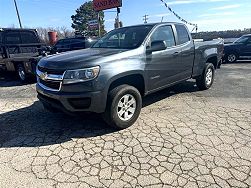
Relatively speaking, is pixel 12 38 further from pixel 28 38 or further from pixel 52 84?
pixel 52 84

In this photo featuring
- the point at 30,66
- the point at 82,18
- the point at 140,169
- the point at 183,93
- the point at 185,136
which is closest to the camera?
the point at 140,169

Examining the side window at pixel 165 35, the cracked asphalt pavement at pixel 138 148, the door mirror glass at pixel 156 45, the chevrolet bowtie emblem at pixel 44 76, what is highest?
the side window at pixel 165 35

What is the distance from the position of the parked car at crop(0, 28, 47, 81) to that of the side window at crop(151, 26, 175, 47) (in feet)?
14.9

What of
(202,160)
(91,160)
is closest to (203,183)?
(202,160)

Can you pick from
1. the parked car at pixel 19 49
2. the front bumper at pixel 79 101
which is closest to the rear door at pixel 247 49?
the parked car at pixel 19 49

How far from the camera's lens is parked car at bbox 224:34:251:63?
12.8 meters

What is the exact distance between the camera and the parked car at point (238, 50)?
1282 centimetres

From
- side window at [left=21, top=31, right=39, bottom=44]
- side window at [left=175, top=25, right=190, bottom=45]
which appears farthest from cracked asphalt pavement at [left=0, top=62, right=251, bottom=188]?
side window at [left=21, top=31, right=39, bottom=44]

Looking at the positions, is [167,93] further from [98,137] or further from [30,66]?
[30,66]

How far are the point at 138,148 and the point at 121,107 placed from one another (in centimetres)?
87

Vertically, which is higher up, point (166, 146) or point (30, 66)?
point (30, 66)

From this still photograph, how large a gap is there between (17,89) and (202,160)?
21.2 feet

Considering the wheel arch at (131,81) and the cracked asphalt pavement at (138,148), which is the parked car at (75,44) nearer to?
the cracked asphalt pavement at (138,148)

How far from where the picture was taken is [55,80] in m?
3.80
